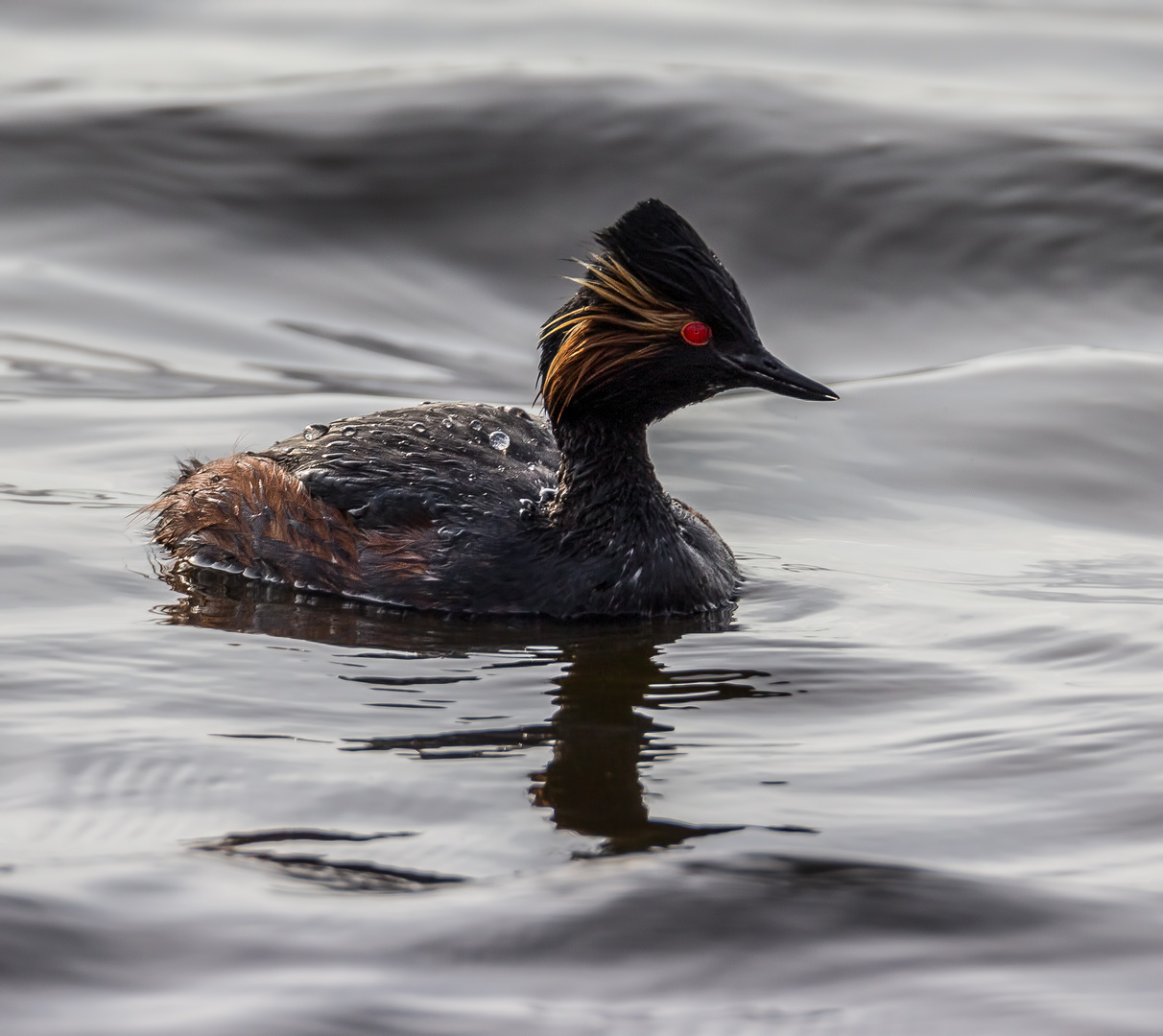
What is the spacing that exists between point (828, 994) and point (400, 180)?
12838mm

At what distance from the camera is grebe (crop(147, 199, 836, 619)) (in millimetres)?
8383

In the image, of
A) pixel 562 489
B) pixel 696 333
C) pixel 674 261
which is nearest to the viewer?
pixel 674 261

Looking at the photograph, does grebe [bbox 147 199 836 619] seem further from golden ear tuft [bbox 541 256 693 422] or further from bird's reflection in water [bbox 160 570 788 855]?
bird's reflection in water [bbox 160 570 788 855]

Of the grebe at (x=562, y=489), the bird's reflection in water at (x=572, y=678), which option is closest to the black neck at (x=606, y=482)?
the grebe at (x=562, y=489)

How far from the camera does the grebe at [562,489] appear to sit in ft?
27.5

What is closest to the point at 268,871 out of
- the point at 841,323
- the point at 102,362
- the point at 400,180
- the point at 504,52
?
the point at 102,362

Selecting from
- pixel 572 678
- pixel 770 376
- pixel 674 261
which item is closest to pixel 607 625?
pixel 572 678

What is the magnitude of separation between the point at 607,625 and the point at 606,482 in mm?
798

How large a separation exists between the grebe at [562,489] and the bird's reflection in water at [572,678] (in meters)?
0.15

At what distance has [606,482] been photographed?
8.73m

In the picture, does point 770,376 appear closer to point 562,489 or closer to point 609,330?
point 609,330

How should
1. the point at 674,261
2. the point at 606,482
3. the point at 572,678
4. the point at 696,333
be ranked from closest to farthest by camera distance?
the point at 572,678 → the point at 674,261 → the point at 696,333 → the point at 606,482

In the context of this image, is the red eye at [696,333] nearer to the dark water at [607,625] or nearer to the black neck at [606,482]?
the black neck at [606,482]

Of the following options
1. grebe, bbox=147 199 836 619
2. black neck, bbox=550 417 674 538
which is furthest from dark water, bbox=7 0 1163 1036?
black neck, bbox=550 417 674 538
